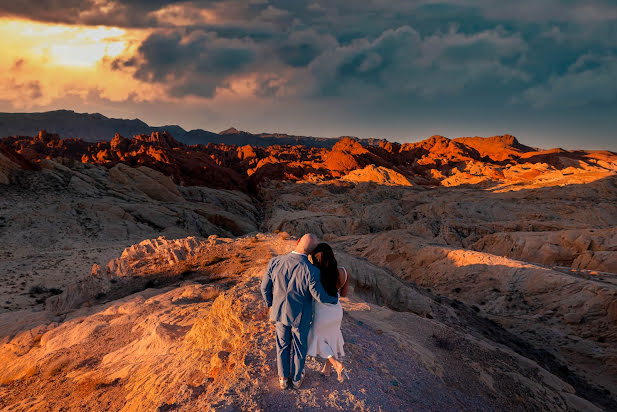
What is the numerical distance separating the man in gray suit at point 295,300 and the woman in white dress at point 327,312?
0.24 feet

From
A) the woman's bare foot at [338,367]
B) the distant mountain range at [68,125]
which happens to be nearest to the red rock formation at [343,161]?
the woman's bare foot at [338,367]

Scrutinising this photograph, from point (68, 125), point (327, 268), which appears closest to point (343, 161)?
point (327, 268)

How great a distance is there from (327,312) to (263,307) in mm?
2282

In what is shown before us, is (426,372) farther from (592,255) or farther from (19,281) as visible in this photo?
(19,281)

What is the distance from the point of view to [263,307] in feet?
18.7

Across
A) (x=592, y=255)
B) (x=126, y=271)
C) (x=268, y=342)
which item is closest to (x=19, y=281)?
(x=126, y=271)

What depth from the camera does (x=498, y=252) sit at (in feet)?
66.0

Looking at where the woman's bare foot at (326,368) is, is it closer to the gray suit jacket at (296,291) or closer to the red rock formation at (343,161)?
the gray suit jacket at (296,291)

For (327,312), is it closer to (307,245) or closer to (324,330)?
(324,330)

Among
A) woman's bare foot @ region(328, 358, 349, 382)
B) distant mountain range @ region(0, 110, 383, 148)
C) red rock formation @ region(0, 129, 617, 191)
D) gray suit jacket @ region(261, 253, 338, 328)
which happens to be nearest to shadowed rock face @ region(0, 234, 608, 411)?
woman's bare foot @ region(328, 358, 349, 382)

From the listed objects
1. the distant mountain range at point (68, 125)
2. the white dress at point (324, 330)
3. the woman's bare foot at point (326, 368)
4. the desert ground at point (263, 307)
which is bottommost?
the desert ground at point (263, 307)

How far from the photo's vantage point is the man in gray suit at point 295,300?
11.9 feet

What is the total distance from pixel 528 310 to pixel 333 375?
11928mm

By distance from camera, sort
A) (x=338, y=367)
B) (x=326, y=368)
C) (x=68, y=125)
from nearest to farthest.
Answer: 1. (x=338, y=367)
2. (x=326, y=368)
3. (x=68, y=125)
